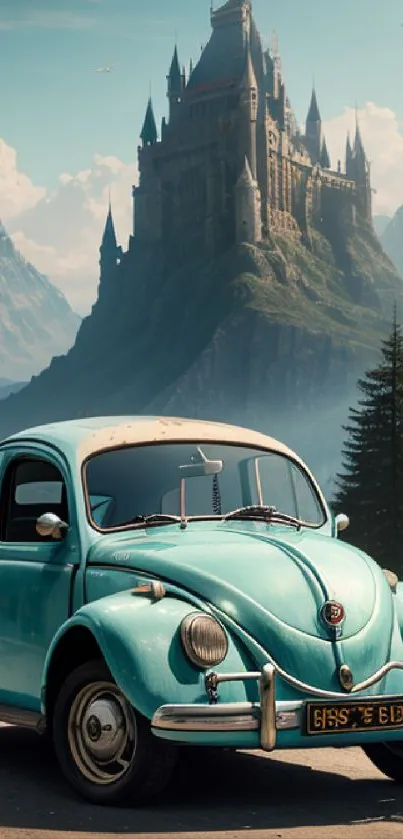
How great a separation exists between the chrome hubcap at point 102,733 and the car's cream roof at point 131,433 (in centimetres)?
150

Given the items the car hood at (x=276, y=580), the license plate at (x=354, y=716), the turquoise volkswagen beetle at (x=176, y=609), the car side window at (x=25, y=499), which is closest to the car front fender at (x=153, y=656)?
the turquoise volkswagen beetle at (x=176, y=609)

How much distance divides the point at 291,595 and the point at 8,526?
2268 mm

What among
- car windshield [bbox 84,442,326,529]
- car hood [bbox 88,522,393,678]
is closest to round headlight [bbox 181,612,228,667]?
car hood [bbox 88,522,393,678]

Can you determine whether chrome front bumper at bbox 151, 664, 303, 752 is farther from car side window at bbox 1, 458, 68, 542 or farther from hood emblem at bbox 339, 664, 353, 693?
car side window at bbox 1, 458, 68, 542

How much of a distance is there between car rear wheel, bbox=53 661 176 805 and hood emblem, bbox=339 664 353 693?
843mm

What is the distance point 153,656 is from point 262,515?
1.76m

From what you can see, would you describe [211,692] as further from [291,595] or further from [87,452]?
[87,452]

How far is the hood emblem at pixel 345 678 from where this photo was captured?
644 centimetres

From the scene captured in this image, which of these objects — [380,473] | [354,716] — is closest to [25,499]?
[354,716]

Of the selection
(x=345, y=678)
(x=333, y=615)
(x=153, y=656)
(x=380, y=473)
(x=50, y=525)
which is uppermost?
(x=50, y=525)

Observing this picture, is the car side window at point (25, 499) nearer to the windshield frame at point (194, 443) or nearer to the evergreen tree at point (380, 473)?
the windshield frame at point (194, 443)

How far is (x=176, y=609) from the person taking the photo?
6.41 m

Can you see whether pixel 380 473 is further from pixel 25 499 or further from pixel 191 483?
pixel 191 483

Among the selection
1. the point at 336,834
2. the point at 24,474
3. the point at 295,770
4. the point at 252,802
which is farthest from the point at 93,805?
the point at 24,474
